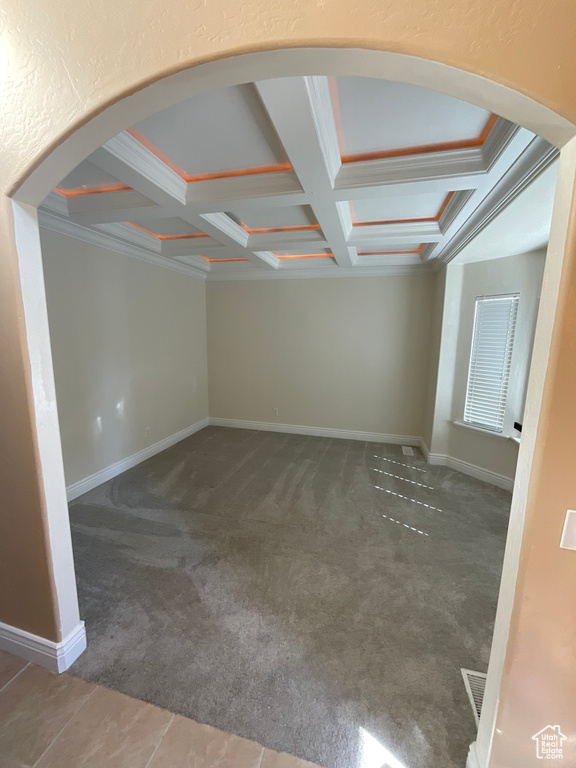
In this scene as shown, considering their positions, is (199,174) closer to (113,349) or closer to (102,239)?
(102,239)

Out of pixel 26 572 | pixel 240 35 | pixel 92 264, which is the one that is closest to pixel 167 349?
pixel 92 264

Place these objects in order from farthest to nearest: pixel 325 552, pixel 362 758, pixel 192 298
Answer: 1. pixel 192 298
2. pixel 325 552
3. pixel 362 758

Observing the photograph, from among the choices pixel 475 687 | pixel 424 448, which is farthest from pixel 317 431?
pixel 475 687

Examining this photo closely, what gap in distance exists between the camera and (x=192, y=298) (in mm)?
4816

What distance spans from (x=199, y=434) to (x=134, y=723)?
3843 millimetres

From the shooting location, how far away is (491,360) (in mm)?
3346

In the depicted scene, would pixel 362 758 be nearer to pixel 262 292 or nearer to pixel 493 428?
pixel 493 428

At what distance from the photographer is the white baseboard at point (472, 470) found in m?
3.32

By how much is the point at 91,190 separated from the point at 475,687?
13.0 ft

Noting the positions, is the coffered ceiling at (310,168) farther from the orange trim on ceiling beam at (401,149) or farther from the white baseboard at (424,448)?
the white baseboard at (424,448)

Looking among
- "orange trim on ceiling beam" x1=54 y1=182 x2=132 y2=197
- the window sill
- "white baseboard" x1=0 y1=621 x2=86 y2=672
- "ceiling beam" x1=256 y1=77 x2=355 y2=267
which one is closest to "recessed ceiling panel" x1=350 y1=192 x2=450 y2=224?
"ceiling beam" x1=256 y1=77 x2=355 y2=267

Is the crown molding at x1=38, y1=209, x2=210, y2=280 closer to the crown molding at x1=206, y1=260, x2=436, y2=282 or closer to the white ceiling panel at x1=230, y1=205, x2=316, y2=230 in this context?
the crown molding at x1=206, y1=260, x2=436, y2=282

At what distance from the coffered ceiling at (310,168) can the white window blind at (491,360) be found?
751mm

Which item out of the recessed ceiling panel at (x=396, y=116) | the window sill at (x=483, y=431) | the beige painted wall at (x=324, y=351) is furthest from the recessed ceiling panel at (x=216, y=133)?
the window sill at (x=483, y=431)
